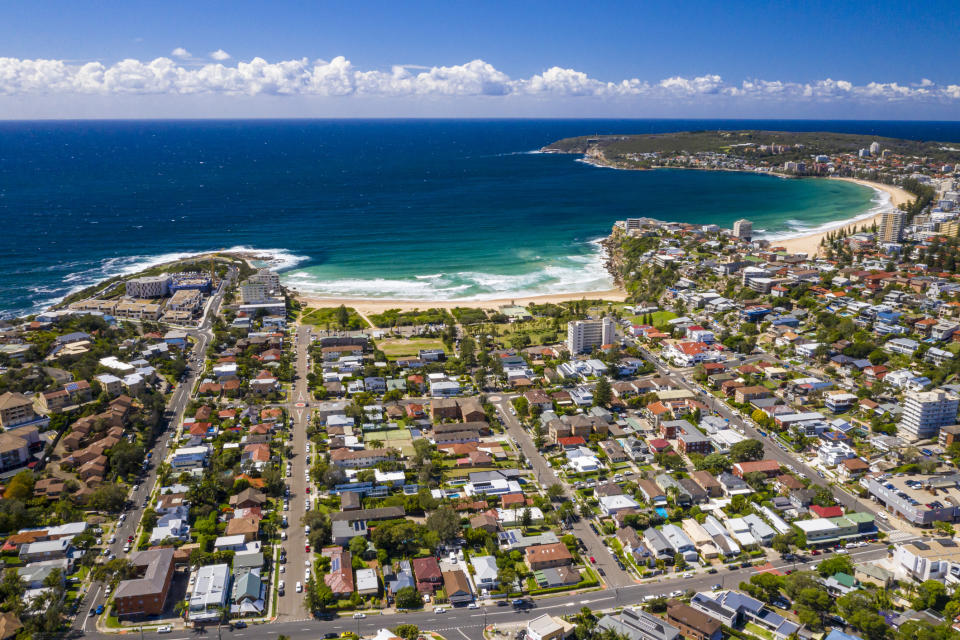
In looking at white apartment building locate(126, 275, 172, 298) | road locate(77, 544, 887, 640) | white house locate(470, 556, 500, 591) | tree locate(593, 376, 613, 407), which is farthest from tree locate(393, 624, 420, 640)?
white apartment building locate(126, 275, 172, 298)

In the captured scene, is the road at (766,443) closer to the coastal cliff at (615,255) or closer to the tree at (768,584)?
the tree at (768,584)

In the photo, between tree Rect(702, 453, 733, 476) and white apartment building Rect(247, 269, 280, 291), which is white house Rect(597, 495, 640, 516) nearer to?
tree Rect(702, 453, 733, 476)

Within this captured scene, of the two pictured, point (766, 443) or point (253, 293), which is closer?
point (766, 443)

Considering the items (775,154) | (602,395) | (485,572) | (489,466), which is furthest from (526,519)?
(775,154)

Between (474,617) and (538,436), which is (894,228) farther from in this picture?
(474,617)

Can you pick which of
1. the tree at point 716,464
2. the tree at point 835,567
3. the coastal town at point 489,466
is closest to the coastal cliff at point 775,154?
the coastal town at point 489,466
